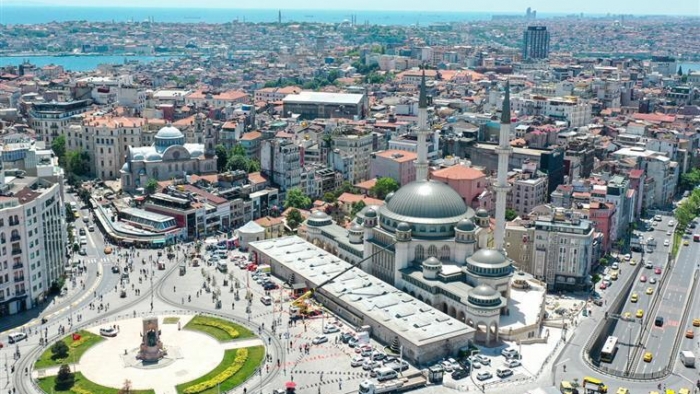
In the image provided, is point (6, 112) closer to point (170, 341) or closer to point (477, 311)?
point (170, 341)

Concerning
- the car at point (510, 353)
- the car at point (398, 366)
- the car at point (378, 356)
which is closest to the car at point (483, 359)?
the car at point (510, 353)

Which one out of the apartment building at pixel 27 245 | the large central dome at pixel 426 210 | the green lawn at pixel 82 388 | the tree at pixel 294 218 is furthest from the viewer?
the tree at pixel 294 218

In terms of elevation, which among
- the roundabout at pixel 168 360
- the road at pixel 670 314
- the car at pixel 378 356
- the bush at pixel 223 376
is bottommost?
the road at pixel 670 314

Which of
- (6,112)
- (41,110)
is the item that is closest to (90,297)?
(41,110)

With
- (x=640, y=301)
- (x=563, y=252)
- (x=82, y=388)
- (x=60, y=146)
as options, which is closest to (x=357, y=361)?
(x=82, y=388)

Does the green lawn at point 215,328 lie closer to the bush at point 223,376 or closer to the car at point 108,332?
the bush at point 223,376

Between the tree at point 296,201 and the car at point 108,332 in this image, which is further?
the tree at point 296,201

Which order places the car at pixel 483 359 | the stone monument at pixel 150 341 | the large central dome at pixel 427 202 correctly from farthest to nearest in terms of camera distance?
1. the large central dome at pixel 427 202
2. the car at pixel 483 359
3. the stone monument at pixel 150 341
